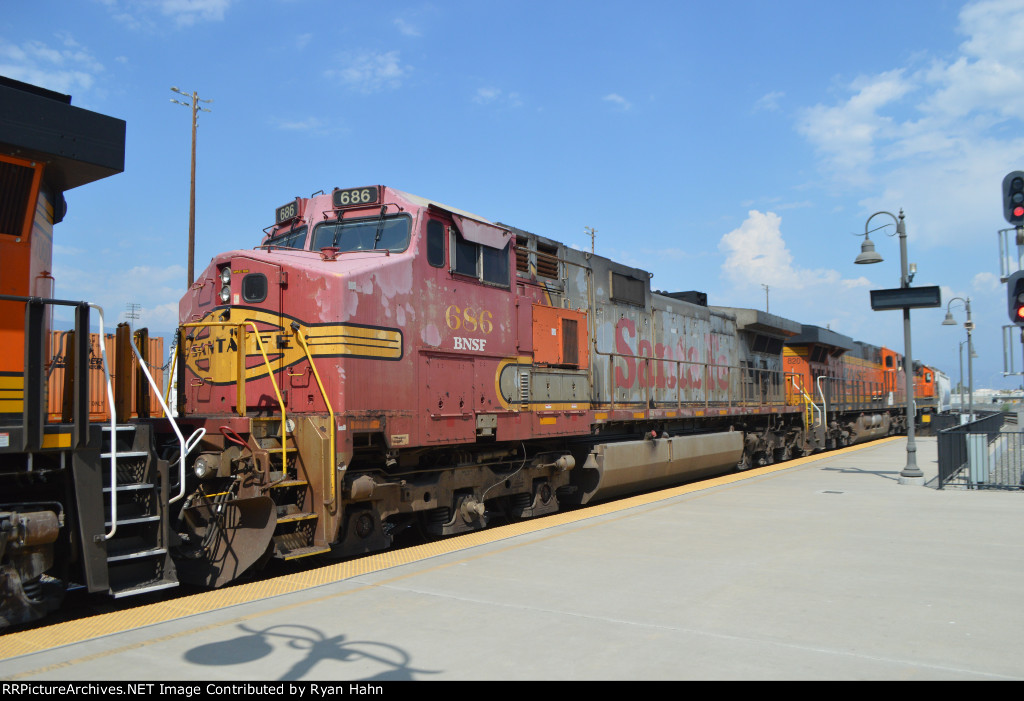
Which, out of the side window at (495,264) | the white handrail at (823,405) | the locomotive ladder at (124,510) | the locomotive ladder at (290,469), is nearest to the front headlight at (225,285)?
the locomotive ladder at (290,469)

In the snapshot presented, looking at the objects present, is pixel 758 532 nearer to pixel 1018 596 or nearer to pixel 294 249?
pixel 1018 596

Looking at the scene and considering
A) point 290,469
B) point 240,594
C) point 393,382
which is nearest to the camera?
point 240,594

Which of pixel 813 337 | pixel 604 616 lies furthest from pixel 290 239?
pixel 813 337

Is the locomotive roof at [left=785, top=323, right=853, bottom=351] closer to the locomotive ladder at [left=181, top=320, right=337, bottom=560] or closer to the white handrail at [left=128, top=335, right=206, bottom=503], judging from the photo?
the locomotive ladder at [left=181, top=320, right=337, bottom=560]

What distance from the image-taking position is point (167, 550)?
5664 millimetres

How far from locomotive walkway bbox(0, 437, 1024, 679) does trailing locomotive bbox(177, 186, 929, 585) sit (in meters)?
0.64

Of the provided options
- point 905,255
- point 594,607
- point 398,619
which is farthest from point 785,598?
point 905,255

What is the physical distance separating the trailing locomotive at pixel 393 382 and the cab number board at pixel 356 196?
0.02m

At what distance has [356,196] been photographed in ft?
27.4

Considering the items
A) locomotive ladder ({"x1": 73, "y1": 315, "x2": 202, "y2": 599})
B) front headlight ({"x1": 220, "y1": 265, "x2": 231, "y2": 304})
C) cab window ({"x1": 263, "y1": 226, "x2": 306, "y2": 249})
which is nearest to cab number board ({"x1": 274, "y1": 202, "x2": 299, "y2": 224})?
cab window ({"x1": 263, "y1": 226, "x2": 306, "y2": 249})

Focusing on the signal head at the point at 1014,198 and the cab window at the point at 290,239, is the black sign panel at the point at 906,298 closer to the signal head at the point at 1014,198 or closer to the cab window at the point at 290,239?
the signal head at the point at 1014,198

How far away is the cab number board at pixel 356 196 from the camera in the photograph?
8.23 metres

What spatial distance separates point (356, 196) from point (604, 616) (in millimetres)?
5322

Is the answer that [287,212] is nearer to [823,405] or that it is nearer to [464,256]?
[464,256]
